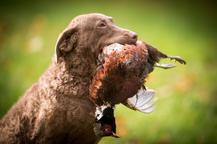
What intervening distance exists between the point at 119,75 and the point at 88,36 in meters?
0.59

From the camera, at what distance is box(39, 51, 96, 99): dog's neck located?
7.50m

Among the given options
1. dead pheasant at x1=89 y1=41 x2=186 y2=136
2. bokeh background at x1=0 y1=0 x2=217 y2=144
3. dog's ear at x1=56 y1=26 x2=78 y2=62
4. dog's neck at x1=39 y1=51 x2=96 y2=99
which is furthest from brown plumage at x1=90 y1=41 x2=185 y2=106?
bokeh background at x1=0 y1=0 x2=217 y2=144

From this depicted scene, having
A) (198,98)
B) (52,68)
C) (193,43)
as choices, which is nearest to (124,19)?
(193,43)

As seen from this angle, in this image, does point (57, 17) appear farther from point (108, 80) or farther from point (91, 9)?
point (108, 80)

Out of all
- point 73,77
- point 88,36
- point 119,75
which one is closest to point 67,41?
point 88,36

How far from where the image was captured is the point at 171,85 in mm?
11219

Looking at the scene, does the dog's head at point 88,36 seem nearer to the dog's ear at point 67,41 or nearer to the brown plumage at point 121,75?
the dog's ear at point 67,41

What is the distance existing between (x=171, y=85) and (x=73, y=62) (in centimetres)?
390

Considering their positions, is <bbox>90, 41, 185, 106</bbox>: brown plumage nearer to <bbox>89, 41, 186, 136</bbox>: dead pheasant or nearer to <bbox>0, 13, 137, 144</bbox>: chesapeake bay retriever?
<bbox>89, 41, 186, 136</bbox>: dead pheasant

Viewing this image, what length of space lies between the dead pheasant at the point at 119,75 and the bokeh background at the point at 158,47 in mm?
2217

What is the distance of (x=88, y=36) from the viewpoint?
7547 millimetres

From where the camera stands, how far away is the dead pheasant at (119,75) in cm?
717

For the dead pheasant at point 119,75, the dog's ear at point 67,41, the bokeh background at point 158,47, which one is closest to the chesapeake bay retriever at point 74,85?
the dog's ear at point 67,41

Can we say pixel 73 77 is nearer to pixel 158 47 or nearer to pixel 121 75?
pixel 121 75
